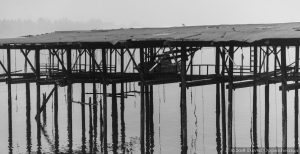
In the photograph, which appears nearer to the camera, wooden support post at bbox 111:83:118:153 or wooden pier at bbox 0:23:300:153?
wooden pier at bbox 0:23:300:153

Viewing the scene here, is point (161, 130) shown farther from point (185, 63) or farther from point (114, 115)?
point (185, 63)

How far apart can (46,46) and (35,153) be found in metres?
6.48

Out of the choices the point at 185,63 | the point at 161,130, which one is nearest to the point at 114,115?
the point at 161,130

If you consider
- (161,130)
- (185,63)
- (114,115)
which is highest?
(185,63)

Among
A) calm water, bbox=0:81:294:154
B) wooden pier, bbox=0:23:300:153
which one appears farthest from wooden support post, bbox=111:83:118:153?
calm water, bbox=0:81:294:154

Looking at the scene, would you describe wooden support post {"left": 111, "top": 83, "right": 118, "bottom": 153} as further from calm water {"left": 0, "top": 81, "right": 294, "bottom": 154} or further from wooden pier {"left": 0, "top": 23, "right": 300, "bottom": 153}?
calm water {"left": 0, "top": 81, "right": 294, "bottom": 154}

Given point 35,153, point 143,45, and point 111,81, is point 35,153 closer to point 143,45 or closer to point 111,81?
point 111,81

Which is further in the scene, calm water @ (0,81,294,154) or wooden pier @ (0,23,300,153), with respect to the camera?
calm water @ (0,81,294,154)

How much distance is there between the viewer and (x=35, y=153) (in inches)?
1102

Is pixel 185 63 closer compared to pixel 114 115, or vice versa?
pixel 185 63

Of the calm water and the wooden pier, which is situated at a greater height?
the wooden pier

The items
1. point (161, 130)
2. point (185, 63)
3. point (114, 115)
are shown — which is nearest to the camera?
point (185, 63)

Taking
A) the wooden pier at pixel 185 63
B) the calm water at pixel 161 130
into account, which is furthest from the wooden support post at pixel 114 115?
the calm water at pixel 161 130

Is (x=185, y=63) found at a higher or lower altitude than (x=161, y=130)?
higher
